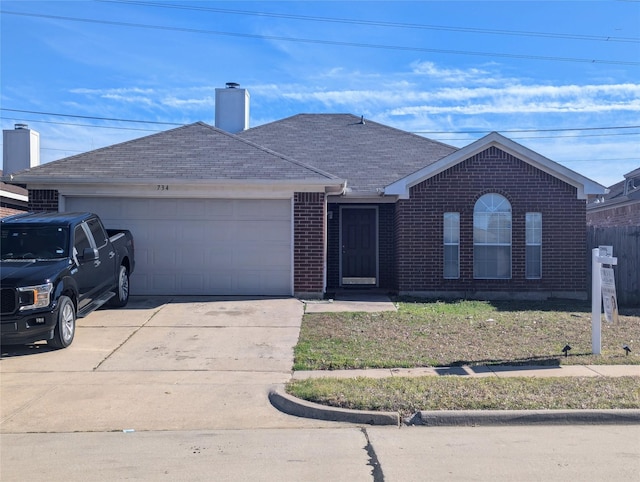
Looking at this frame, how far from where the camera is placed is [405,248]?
544 inches

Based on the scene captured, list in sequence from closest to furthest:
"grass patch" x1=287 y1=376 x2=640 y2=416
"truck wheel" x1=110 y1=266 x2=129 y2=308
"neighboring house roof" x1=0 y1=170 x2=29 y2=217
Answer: "grass patch" x1=287 y1=376 x2=640 y2=416 → "truck wheel" x1=110 y1=266 x2=129 y2=308 → "neighboring house roof" x1=0 y1=170 x2=29 y2=217

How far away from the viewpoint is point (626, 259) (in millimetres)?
13562

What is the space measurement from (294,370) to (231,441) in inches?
94.9

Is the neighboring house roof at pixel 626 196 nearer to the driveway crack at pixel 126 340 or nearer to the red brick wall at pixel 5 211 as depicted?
the driveway crack at pixel 126 340

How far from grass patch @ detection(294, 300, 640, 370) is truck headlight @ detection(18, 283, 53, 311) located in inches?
144

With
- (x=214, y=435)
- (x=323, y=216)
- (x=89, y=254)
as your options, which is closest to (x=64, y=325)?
(x=89, y=254)

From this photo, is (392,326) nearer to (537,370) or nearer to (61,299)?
(537,370)

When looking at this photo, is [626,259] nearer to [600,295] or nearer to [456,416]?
[600,295]

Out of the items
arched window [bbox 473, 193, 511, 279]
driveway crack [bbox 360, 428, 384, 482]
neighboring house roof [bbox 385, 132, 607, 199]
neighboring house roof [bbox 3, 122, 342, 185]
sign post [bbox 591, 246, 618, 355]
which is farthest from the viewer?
arched window [bbox 473, 193, 511, 279]

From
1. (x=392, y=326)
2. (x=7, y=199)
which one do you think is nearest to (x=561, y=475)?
(x=392, y=326)

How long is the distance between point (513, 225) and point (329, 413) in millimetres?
9211

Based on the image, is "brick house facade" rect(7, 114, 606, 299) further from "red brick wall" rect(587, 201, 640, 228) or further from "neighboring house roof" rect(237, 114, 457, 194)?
"red brick wall" rect(587, 201, 640, 228)

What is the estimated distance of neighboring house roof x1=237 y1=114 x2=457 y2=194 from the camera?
15.9m

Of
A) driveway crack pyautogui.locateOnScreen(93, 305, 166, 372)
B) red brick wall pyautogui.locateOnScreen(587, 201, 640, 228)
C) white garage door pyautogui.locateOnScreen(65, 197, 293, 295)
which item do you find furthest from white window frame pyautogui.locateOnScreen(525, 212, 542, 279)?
driveway crack pyautogui.locateOnScreen(93, 305, 166, 372)
